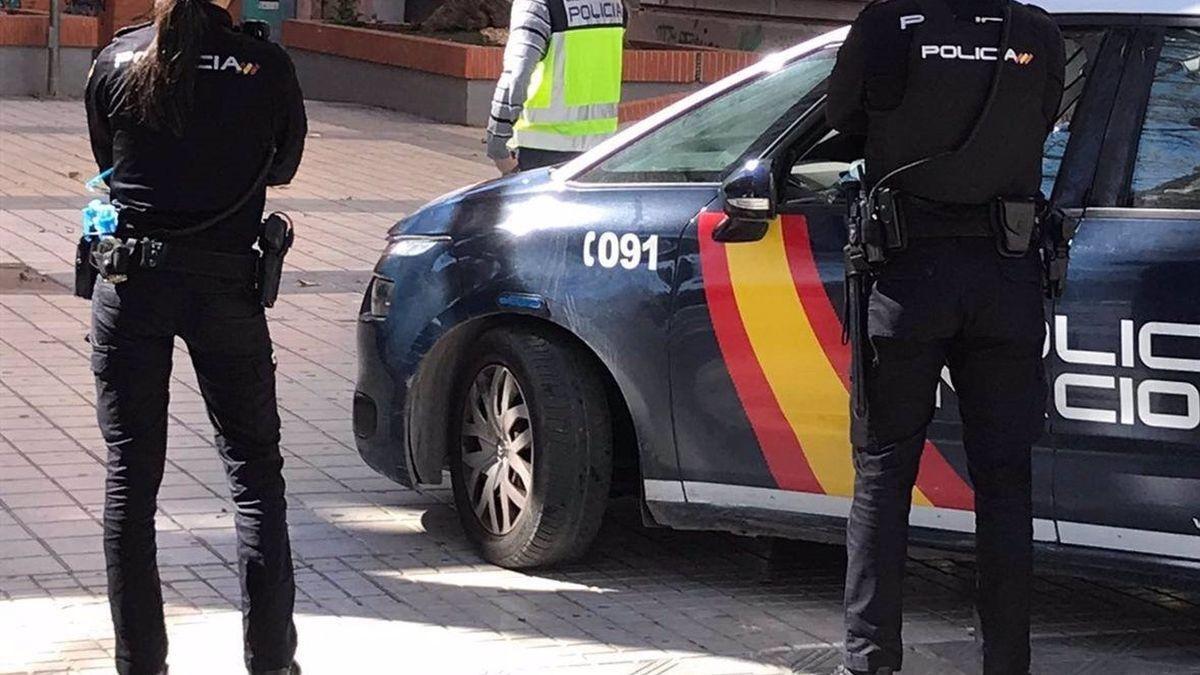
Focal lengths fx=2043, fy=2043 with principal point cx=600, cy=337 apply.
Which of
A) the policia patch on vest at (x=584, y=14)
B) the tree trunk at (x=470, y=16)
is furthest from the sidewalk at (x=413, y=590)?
the tree trunk at (x=470, y=16)

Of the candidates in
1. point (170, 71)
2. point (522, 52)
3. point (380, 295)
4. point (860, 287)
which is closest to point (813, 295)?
point (860, 287)

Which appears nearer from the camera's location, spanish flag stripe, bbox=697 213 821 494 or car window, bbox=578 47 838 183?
spanish flag stripe, bbox=697 213 821 494

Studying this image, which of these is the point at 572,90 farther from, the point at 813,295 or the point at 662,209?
the point at 813,295

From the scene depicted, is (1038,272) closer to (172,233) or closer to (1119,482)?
(1119,482)

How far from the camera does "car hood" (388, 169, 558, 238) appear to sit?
19.8 ft

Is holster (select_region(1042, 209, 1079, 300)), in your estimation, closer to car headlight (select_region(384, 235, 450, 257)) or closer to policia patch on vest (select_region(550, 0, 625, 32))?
car headlight (select_region(384, 235, 450, 257))

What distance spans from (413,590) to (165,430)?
1396mm

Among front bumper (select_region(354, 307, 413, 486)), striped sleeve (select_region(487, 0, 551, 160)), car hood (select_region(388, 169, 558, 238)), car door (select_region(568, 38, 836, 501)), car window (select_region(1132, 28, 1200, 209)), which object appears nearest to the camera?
car window (select_region(1132, 28, 1200, 209))

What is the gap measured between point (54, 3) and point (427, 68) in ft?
10.9

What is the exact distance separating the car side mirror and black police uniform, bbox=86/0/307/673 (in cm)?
122

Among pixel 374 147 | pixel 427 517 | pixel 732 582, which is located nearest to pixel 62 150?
pixel 374 147

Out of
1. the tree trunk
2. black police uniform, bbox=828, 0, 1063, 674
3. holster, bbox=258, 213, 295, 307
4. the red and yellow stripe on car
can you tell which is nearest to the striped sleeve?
the red and yellow stripe on car

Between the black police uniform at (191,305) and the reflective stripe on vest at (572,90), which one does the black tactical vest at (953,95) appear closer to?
the black police uniform at (191,305)

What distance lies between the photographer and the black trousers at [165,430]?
4.46 meters
